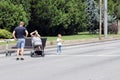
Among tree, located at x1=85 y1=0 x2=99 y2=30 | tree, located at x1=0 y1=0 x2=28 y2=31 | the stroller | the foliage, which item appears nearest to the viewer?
the stroller

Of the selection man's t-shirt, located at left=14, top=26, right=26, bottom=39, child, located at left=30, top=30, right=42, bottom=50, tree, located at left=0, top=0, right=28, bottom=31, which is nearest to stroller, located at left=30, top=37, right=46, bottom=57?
child, located at left=30, top=30, right=42, bottom=50

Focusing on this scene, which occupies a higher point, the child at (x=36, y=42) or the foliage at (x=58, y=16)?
the foliage at (x=58, y=16)

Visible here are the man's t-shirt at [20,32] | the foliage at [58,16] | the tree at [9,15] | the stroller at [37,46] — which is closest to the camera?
the man's t-shirt at [20,32]

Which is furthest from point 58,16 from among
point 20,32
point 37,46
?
point 20,32

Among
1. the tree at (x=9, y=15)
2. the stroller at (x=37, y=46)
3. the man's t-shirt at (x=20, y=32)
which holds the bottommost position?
the stroller at (x=37, y=46)

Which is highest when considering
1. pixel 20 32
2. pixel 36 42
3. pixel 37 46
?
pixel 20 32

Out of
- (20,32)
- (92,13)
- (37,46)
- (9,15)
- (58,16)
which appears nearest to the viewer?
(20,32)

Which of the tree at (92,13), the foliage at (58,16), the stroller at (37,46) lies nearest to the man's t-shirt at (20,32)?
the stroller at (37,46)

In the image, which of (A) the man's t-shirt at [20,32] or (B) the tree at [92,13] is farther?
(B) the tree at [92,13]

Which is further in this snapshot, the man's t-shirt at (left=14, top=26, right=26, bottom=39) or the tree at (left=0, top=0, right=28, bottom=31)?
the tree at (left=0, top=0, right=28, bottom=31)

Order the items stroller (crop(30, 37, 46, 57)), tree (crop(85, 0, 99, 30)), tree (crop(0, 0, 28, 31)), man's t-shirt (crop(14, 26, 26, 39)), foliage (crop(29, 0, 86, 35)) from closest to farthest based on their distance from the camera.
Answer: man's t-shirt (crop(14, 26, 26, 39)), stroller (crop(30, 37, 46, 57)), tree (crop(0, 0, 28, 31)), foliage (crop(29, 0, 86, 35)), tree (crop(85, 0, 99, 30))

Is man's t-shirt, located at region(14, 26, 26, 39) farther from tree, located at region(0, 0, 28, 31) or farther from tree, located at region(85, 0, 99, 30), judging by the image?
tree, located at region(85, 0, 99, 30)

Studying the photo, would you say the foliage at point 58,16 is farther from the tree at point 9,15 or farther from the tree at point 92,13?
the tree at point 9,15

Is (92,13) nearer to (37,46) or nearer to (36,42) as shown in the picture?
(36,42)
